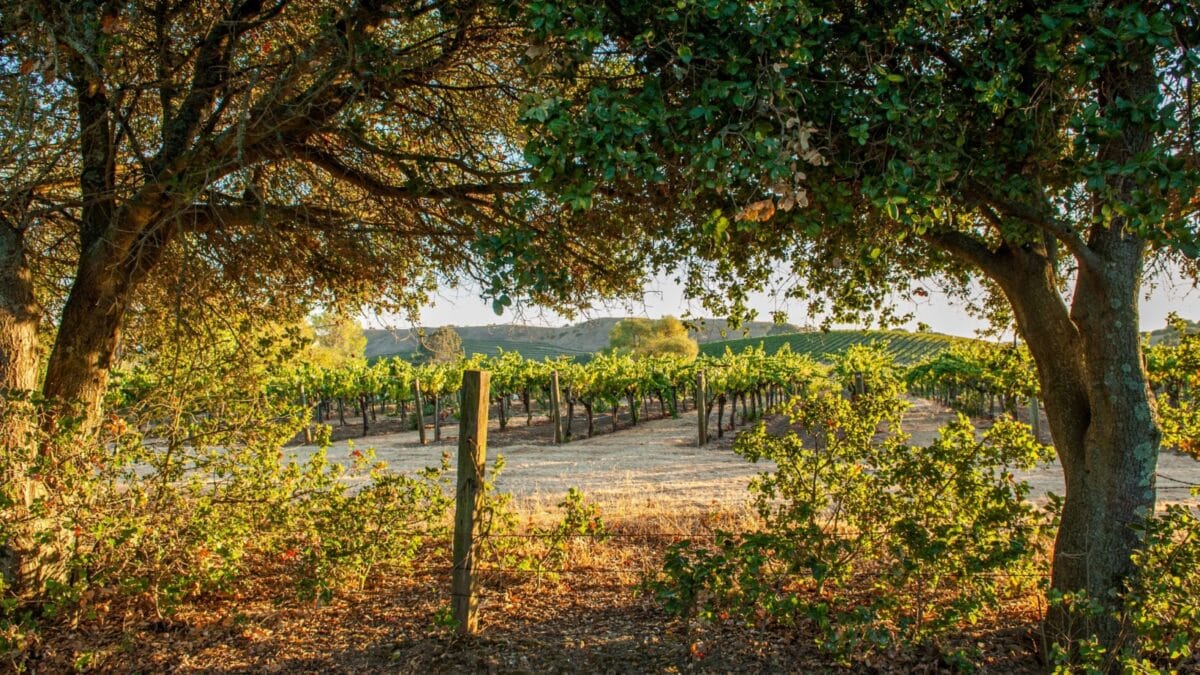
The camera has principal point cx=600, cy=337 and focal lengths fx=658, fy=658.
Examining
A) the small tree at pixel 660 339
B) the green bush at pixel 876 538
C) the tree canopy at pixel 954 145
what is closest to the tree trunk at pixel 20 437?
the tree canopy at pixel 954 145

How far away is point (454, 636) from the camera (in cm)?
427

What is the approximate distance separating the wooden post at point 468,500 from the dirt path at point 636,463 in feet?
11.7

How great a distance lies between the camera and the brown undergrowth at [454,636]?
4059mm

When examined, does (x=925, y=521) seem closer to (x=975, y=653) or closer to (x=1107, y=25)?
(x=975, y=653)

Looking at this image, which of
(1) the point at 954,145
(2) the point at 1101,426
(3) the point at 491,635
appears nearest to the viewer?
(1) the point at 954,145

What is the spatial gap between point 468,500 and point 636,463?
10.9m

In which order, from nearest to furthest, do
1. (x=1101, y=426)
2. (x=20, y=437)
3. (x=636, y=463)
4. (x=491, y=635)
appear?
(x=1101, y=426), (x=20, y=437), (x=491, y=635), (x=636, y=463)

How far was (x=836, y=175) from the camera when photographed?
3248mm

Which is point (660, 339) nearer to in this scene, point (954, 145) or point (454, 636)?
point (454, 636)

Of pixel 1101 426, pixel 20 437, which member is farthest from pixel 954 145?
pixel 20 437

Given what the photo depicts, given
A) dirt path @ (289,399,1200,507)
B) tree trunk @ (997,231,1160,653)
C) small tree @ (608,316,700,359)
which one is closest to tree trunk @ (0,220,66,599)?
dirt path @ (289,399,1200,507)

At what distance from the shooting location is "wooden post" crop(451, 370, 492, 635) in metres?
4.26

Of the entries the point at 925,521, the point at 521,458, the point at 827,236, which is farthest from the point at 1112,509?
the point at 521,458

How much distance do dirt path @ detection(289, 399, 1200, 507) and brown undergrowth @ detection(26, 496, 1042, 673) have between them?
7.92 ft
